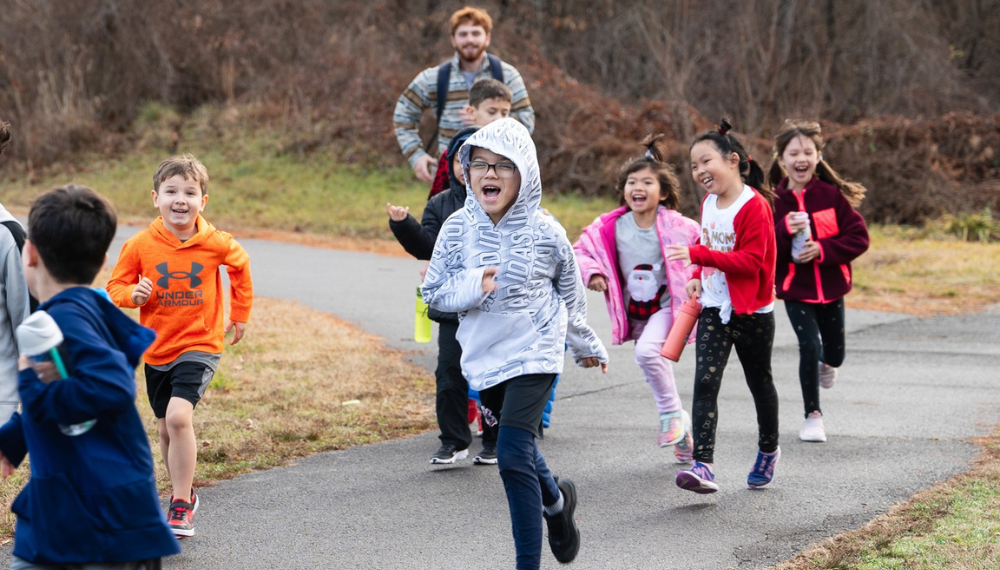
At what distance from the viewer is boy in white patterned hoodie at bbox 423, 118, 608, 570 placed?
421 centimetres

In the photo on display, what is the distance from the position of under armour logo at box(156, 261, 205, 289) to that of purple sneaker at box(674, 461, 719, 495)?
2.31m

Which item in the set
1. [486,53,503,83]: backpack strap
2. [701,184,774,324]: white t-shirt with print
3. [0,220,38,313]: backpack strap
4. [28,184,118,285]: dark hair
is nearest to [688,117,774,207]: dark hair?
[701,184,774,324]: white t-shirt with print

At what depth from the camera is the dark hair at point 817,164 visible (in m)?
6.56

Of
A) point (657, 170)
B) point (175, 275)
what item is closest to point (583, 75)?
point (657, 170)

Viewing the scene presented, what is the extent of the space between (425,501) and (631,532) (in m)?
1.06

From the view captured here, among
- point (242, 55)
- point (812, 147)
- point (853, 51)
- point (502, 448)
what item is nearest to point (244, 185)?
point (242, 55)

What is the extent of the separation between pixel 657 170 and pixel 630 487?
67.2 inches

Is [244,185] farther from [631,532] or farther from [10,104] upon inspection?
[631,532]

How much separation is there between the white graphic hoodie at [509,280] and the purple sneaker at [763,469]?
1.57m

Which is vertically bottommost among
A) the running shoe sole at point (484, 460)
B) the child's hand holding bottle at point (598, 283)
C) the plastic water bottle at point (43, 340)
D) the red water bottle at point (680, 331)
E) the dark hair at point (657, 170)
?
the running shoe sole at point (484, 460)

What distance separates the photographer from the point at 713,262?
5184 mm

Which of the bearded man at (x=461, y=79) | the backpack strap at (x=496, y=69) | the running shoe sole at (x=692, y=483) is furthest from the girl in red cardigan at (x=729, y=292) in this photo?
the backpack strap at (x=496, y=69)

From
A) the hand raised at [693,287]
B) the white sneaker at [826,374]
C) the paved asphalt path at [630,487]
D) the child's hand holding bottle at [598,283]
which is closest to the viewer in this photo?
the paved asphalt path at [630,487]

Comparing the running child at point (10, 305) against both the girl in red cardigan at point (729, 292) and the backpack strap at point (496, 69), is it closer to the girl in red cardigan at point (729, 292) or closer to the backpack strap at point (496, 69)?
the girl in red cardigan at point (729, 292)
